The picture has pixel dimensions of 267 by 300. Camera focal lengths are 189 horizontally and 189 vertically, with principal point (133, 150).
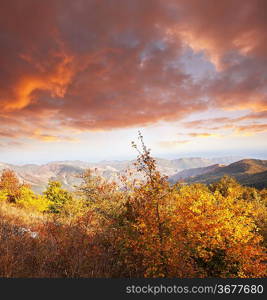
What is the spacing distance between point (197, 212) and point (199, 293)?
1480 centimetres

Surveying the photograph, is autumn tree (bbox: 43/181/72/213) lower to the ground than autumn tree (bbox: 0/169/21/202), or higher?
lower

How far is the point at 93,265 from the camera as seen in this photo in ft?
18.2

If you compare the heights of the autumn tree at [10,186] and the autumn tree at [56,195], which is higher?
the autumn tree at [10,186]

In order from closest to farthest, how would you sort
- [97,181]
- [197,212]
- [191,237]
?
1. [191,237]
2. [197,212]
3. [97,181]

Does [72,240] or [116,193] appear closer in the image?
[72,240]

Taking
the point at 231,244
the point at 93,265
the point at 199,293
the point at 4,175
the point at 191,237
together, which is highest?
the point at 4,175

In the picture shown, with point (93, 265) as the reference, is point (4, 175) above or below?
above

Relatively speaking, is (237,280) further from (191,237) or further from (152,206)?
(191,237)

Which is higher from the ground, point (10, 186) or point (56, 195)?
point (10, 186)

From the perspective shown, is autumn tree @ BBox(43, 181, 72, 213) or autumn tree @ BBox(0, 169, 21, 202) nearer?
autumn tree @ BBox(0, 169, 21, 202)

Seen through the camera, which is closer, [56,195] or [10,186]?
[10,186]

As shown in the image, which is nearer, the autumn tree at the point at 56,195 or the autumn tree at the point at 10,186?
the autumn tree at the point at 10,186

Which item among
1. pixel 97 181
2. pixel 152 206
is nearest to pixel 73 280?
pixel 152 206

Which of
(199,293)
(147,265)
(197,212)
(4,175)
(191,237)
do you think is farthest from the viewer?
(4,175)
